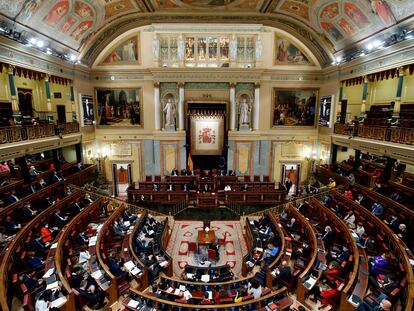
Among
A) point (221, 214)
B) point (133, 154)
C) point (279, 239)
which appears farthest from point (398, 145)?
point (133, 154)

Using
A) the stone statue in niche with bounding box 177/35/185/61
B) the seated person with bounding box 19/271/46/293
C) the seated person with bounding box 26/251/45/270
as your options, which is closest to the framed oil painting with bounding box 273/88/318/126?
the stone statue in niche with bounding box 177/35/185/61

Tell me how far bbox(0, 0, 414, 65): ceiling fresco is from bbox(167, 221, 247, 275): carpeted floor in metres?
11.8

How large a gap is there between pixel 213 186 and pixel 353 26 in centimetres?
1202

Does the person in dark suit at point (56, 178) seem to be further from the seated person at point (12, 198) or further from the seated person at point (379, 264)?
the seated person at point (379, 264)

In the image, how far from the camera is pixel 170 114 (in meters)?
17.6

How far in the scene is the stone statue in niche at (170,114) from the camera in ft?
57.5

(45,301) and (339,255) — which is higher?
(45,301)

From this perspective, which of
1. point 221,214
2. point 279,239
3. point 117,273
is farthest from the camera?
point 221,214

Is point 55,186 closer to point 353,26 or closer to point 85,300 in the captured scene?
point 85,300

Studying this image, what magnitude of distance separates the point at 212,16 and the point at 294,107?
862 cm

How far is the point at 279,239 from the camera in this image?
10.1 metres

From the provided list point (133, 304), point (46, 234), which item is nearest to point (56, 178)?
point (46, 234)

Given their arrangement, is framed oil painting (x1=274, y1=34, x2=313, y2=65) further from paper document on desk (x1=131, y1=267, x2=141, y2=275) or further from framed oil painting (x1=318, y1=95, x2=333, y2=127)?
paper document on desk (x1=131, y1=267, x2=141, y2=275)

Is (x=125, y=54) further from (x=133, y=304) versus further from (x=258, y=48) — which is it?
(x=133, y=304)
